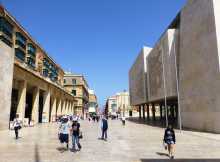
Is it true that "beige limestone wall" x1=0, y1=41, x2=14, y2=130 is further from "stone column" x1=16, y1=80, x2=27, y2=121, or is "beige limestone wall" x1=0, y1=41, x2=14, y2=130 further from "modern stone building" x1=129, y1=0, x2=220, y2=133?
"modern stone building" x1=129, y1=0, x2=220, y2=133

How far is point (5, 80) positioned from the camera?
2886cm

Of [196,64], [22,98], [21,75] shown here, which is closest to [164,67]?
[196,64]

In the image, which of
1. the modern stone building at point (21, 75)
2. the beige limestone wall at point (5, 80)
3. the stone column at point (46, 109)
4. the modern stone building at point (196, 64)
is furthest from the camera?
the stone column at point (46, 109)

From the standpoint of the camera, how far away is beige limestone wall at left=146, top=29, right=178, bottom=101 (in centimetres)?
3716

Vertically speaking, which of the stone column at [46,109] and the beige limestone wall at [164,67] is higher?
the beige limestone wall at [164,67]

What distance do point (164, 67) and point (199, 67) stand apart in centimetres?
1160

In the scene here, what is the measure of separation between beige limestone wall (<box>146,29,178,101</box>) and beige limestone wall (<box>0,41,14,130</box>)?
71.3 ft

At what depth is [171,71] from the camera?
37500 mm

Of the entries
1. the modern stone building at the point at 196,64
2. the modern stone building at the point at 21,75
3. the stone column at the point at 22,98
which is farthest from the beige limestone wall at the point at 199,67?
→ the stone column at the point at 22,98

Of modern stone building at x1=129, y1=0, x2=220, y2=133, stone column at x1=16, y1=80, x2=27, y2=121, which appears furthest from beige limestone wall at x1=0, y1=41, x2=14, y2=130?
modern stone building at x1=129, y1=0, x2=220, y2=133

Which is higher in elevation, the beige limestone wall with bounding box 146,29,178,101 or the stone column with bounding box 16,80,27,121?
the beige limestone wall with bounding box 146,29,178,101

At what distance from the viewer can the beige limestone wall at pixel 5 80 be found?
27.9 metres

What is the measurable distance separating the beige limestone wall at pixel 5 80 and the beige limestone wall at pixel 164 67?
856 inches

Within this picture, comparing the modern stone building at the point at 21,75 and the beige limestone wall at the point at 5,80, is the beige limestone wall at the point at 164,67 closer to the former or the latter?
the modern stone building at the point at 21,75
